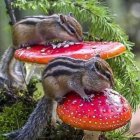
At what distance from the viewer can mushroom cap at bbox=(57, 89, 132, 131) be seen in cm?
207

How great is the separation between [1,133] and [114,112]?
2.55 ft

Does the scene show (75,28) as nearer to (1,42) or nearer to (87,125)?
(87,125)

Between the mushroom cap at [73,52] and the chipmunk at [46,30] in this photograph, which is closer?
the mushroom cap at [73,52]

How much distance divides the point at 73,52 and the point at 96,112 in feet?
1.08

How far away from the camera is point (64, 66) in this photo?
7.00 ft

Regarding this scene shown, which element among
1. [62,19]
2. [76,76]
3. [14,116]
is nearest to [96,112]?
[76,76]

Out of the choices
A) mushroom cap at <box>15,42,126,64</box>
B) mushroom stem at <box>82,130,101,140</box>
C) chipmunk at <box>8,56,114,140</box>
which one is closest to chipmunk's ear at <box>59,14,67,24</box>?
mushroom cap at <box>15,42,126,64</box>

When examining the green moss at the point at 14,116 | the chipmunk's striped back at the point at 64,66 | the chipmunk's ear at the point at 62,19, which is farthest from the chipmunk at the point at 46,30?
the green moss at the point at 14,116

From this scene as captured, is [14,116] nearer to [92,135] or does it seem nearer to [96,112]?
[92,135]

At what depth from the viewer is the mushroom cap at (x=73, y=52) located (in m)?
2.26

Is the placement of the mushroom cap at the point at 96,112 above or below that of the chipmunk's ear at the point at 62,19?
below

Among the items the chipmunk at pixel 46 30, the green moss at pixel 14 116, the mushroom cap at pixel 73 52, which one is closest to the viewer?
the mushroom cap at pixel 73 52

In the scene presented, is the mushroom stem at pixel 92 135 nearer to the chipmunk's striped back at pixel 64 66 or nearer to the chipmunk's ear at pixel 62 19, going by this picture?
the chipmunk's striped back at pixel 64 66

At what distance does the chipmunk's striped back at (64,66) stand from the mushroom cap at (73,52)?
0.33 feet
